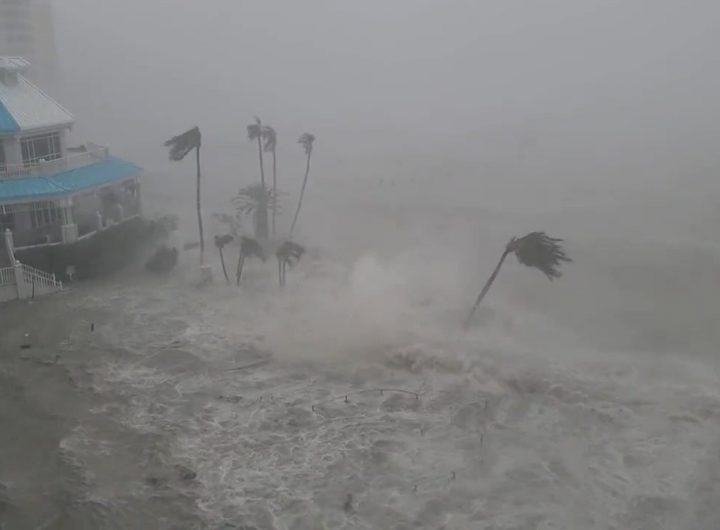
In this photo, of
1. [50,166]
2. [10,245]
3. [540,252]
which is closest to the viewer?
[540,252]

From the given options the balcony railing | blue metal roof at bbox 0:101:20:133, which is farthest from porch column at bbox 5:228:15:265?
blue metal roof at bbox 0:101:20:133

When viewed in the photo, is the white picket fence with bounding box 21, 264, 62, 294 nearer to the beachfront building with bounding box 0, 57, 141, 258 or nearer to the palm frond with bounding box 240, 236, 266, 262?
the beachfront building with bounding box 0, 57, 141, 258

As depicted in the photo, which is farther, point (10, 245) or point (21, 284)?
point (21, 284)

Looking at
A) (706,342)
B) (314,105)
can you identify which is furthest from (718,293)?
(314,105)

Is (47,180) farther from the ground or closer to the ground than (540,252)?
farther from the ground

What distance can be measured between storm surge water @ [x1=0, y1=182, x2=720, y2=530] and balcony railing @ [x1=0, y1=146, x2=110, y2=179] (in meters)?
5.88

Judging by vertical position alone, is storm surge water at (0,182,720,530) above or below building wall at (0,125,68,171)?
below

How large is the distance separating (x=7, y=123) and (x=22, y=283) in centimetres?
762

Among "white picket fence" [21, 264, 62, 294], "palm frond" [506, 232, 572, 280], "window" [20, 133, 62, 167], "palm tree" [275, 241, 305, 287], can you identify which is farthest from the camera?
"window" [20, 133, 62, 167]

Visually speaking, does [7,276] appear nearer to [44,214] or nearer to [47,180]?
[44,214]

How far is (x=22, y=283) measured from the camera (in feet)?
102

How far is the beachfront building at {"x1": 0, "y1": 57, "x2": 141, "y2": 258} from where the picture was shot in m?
33.3

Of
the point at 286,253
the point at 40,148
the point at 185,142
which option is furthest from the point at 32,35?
the point at 286,253

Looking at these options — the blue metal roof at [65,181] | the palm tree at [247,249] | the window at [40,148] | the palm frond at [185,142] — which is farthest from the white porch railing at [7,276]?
the palm tree at [247,249]
